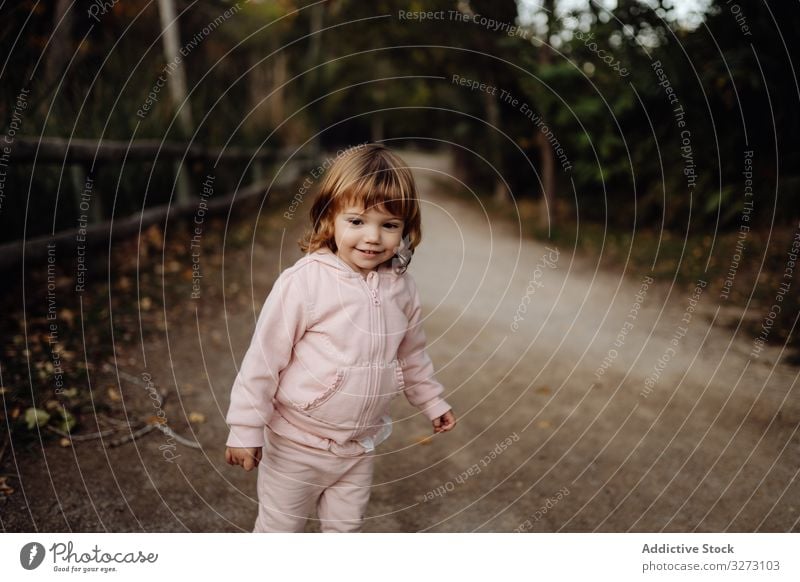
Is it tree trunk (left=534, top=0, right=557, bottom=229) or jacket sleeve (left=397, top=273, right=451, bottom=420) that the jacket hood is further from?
tree trunk (left=534, top=0, right=557, bottom=229)

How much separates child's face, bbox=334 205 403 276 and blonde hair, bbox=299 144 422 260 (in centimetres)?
2

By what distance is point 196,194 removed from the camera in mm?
6062

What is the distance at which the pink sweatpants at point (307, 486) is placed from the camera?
1.73 metres

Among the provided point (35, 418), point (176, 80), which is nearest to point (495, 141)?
point (176, 80)

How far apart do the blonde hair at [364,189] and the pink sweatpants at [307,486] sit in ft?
1.88

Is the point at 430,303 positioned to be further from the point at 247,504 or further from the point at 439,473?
the point at 247,504

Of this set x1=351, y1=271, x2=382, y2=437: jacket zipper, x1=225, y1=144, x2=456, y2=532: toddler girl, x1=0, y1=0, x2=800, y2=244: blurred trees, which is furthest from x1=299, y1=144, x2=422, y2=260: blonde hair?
x1=0, y1=0, x2=800, y2=244: blurred trees

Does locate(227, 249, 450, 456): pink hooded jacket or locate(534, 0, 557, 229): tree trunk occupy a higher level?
locate(534, 0, 557, 229): tree trunk

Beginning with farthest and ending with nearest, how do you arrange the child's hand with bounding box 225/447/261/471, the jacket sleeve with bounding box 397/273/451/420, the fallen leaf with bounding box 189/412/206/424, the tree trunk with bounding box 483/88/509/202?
the tree trunk with bounding box 483/88/509/202 → the fallen leaf with bounding box 189/412/206/424 → the jacket sleeve with bounding box 397/273/451/420 → the child's hand with bounding box 225/447/261/471

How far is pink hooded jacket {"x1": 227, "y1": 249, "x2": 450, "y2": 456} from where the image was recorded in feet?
5.36

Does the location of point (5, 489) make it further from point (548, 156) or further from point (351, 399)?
point (548, 156)

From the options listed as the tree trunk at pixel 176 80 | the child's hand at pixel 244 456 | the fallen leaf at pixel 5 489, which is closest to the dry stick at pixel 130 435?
the fallen leaf at pixel 5 489

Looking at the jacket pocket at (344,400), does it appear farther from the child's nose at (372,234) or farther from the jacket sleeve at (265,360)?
the child's nose at (372,234)

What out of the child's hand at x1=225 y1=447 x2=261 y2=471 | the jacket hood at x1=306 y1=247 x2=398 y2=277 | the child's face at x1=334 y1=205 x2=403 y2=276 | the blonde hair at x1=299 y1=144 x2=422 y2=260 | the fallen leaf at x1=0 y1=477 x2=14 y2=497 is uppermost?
the blonde hair at x1=299 y1=144 x2=422 y2=260
